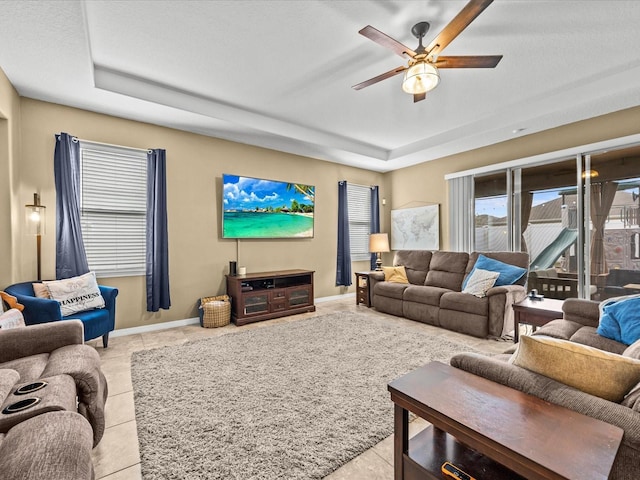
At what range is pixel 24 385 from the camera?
4.50ft

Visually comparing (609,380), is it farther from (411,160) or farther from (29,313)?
(411,160)

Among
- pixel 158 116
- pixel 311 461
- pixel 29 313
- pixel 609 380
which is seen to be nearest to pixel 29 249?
pixel 29 313

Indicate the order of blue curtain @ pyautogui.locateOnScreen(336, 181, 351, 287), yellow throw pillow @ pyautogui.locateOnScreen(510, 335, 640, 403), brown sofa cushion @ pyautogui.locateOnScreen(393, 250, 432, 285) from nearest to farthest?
yellow throw pillow @ pyautogui.locateOnScreen(510, 335, 640, 403)
brown sofa cushion @ pyautogui.locateOnScreen(393, 250, 432, 285)
blue curtain @ pyautogui.locateOnScreen(336, 181, 351, 287)

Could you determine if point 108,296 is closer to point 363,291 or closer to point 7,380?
point 7,380

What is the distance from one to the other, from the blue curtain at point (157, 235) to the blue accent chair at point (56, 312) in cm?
59

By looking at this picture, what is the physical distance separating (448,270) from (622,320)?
8.20 ft

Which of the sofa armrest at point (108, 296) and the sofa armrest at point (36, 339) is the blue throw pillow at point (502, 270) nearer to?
the sofa armrest at point (36, 339)

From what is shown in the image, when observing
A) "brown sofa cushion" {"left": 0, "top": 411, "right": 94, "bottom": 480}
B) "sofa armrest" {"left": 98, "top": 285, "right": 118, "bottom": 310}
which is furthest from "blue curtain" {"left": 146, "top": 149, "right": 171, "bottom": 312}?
"brown sofa cushion" {"left": 0, "top": 411, "right": 94, "bottom": 480}

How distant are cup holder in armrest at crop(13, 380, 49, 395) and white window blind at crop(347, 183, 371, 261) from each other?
5081 mm

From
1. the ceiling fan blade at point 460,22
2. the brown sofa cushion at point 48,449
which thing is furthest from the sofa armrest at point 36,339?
the ceiling fan blade at point 460,22

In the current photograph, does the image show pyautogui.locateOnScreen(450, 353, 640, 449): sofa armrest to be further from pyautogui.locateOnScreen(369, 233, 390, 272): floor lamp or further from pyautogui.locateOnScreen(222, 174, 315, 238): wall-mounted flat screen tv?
pyautogui.locateOnScreen(369, 233, 390, 272): floor lamp

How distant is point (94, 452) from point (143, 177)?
3103 millimetres

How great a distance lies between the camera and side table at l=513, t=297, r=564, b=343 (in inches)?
111

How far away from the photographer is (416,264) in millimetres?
4973
